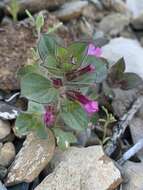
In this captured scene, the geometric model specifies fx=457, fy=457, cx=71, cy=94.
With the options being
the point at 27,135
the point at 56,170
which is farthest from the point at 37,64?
the point at 56,170

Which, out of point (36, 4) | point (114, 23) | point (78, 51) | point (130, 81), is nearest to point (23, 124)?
point (78, 51)

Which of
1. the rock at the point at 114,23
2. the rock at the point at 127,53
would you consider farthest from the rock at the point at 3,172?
the rock at the point at 114,23

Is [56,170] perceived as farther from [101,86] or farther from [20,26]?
[20,26]

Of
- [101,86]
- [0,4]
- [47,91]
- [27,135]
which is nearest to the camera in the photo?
[47,91]

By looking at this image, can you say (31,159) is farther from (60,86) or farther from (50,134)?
(60,86)

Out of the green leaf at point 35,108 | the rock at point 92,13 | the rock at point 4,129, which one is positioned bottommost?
the rock at point 4,129

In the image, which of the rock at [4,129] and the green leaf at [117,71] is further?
the green leaf at [117,71]

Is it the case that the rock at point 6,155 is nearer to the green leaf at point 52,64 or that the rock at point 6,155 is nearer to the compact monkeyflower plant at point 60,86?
the compact monkeyflower plant at point 60,86
